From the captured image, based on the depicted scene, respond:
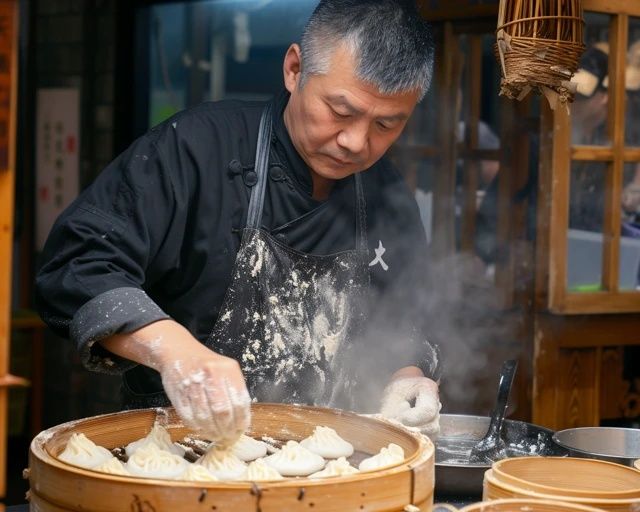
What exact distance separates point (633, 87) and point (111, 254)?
11.0ft

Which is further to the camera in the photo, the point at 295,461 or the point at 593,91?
the point at 593,91

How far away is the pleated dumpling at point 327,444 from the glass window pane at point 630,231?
9.77 feet

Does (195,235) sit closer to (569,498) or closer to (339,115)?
(339,115)

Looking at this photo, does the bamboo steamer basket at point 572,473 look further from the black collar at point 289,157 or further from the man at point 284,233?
the black collar at point 289,157

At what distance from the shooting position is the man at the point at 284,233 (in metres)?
2.91

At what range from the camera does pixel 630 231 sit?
525 cm

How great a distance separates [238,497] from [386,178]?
197cm

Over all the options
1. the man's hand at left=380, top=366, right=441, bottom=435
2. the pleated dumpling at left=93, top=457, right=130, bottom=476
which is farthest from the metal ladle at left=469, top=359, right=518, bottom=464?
the pleated dumpling at left=93, top=457, right=130, bottom=476

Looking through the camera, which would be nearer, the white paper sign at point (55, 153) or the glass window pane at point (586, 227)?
the glass window pane at point (586, 227)

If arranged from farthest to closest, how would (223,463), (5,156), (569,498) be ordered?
(223,463) → (5,156) → (569,498)

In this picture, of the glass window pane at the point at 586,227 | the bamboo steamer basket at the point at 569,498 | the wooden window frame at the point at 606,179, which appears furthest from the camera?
the glass window pane at the point at 586,227

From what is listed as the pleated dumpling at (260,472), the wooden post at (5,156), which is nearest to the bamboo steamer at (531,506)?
the pleated dumpling at (260,472)

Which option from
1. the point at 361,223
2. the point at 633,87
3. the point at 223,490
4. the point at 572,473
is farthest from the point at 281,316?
the point at 633,87

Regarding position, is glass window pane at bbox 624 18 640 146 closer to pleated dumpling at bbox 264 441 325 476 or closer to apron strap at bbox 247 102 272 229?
apron strap at bbox 247 102 272 229
